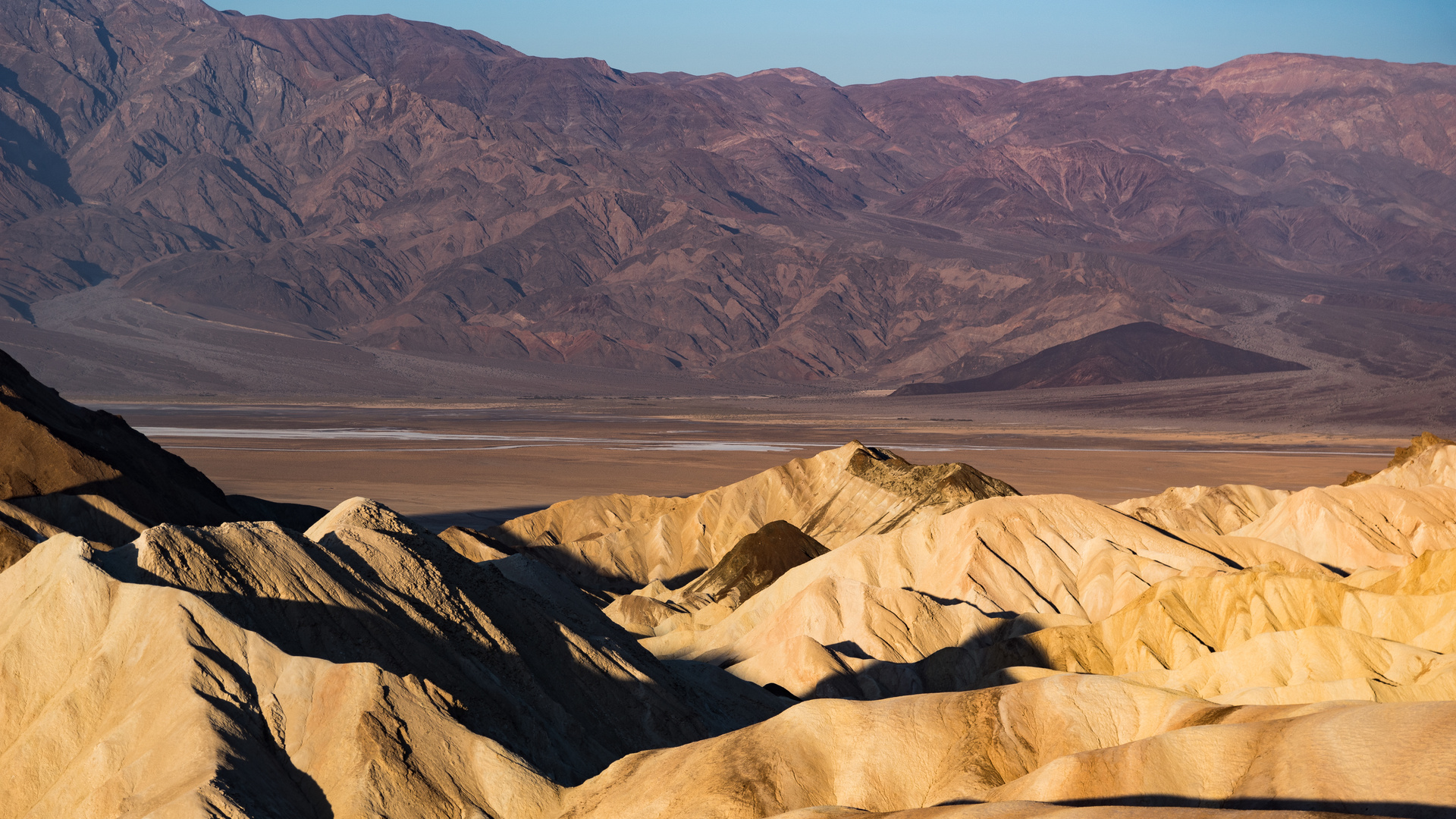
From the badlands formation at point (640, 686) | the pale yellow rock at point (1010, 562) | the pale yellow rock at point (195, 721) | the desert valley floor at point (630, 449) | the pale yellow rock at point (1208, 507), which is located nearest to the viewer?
the badlands formation at point (640, 686)

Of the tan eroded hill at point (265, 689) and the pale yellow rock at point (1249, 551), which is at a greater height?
the tan eroded hill at point (265, 689)

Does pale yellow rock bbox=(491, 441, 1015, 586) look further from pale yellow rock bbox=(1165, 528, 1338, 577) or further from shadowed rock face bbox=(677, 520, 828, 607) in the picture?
pale yellow rock bbox=(1165, 528, 1338, 577)

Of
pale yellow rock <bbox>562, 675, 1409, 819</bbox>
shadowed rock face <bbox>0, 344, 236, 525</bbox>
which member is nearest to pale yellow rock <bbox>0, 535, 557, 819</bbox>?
pale yellow rock <bbox>562, 675, 1409, 819</bbox>

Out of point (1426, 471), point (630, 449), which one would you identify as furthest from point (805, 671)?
point (630, 449)

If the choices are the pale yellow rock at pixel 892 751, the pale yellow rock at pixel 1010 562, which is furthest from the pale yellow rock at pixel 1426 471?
the pale yellow rock at pixel 892 751

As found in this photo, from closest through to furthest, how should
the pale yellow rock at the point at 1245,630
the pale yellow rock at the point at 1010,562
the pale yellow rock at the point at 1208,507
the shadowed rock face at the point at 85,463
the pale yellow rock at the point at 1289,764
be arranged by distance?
1. the pale yellow rock at the point at 1289,764
2. the pale yellow rock at the point at 1245,630
3. the shadowed rock face at the point at 85,463
4. the pale yellow rock at the point at 1010,562
5. the pale yellow rock at the point at 1208,507

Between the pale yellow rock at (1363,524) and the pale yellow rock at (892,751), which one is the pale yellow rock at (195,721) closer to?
the pale yellow rock at (892,751)

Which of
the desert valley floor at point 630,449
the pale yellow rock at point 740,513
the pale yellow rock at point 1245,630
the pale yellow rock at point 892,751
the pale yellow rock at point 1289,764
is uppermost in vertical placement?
the pale yellow rock at point 1289,764

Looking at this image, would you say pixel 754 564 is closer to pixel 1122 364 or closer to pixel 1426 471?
pixel 1426 471
